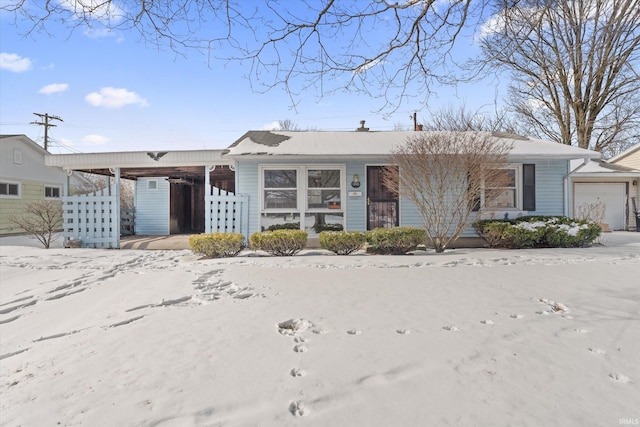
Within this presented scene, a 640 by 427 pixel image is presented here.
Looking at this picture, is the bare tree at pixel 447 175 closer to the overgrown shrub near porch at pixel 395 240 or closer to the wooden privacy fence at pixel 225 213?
the overgrown shrub near porch at pixel 395 240

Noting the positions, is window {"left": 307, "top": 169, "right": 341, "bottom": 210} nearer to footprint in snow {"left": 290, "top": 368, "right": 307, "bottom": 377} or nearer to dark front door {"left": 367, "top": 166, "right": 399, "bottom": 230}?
dark front door {"left": 367, "top": 166, "right": 399, "bottom": 230}

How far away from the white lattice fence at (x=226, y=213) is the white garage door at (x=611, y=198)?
15058 millimetres

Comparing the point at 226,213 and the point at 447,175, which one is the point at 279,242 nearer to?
the point at 226,213

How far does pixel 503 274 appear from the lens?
598 cm

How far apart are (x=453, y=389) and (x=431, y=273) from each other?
379cm

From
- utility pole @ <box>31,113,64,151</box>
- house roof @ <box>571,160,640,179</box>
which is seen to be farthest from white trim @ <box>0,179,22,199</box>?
house roof @ <box>571,160,640,179</box>

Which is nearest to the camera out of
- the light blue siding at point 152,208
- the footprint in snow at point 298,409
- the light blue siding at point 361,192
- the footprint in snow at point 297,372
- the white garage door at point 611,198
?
the footprint in snow at point 298,409

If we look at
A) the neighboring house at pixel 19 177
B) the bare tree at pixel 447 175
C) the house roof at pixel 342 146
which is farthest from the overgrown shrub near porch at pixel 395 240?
the neighboring house at pixel 19 177

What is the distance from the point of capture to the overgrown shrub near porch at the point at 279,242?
8484mm

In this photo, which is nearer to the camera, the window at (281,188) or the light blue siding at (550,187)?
the window at (281,188)

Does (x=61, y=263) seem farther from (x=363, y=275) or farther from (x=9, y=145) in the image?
(x=9, y=145)

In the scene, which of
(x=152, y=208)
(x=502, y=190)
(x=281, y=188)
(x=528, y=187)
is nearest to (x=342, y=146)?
(x=281, y=188)

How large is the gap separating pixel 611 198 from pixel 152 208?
2003cm

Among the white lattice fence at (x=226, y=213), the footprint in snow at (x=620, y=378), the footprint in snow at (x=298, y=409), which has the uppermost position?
the white lattice fence at (x=226, y=213)
